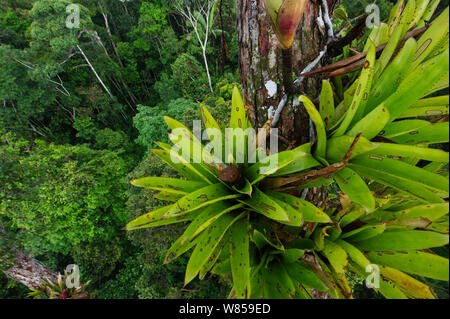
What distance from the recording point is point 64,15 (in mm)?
5414

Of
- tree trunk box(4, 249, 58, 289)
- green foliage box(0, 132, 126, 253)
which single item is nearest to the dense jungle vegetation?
green foliage box(0, 132, 126, 253)

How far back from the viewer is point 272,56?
0.49 meters

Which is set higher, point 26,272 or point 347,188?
point 347,188

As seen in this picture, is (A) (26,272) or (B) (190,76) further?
(B) (190,76)

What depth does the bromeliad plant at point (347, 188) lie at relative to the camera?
1.18 feet

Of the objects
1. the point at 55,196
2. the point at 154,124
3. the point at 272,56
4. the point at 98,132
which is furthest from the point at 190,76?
the point at 272,56

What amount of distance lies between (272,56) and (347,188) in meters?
0.32

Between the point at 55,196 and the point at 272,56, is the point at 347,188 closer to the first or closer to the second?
the point at 272,56

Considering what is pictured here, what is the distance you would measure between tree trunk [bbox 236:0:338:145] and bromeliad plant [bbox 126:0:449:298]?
7 cm

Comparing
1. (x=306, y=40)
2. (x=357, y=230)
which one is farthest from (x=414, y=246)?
(x=306, y=40)

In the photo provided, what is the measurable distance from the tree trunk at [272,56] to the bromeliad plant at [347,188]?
7 centimetres

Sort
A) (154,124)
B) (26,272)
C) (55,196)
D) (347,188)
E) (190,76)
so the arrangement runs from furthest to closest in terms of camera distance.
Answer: (190,76), (154,124), (55,196), (26,272), (347,188)

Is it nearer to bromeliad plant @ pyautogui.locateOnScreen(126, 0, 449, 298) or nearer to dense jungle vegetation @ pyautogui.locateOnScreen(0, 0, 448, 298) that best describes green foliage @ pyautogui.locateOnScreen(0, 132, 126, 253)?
dense jungle vegetation @ pyautogui.locateOnScreen(0, 0, 448, 298)

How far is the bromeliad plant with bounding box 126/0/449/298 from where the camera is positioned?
→ 36cm
